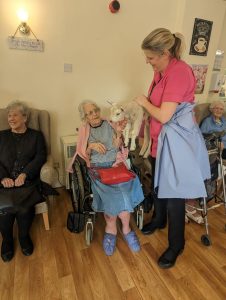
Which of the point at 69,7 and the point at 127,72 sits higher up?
the point at 69,7

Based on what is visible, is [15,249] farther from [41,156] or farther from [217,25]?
[217,25]

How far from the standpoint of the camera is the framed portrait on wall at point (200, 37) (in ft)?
7.54

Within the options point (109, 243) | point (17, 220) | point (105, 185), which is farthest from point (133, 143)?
point (17, 220)

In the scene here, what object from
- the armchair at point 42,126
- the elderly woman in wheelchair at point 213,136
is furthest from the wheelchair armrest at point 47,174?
the elderly woman in wheelchair at point 213,136

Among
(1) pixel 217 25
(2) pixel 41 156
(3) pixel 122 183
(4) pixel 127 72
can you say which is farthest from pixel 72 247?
(1) pixel 217 25

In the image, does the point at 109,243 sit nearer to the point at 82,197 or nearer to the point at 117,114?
the point at 82,197

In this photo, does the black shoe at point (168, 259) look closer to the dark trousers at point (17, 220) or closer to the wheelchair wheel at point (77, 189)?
the wheelchair wheel at point (77, 189)

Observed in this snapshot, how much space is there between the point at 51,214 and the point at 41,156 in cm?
62

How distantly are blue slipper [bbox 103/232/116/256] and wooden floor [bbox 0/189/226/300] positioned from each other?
4 cm

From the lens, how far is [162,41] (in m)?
1.11

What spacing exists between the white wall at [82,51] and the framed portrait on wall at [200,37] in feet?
0.19

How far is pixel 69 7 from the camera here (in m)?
1.87

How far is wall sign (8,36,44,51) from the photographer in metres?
1.78

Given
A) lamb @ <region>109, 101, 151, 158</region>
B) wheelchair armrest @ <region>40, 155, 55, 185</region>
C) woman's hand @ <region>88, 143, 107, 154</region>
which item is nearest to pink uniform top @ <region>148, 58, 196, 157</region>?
lamb @ <region>109, 101, 151, 158</region>
